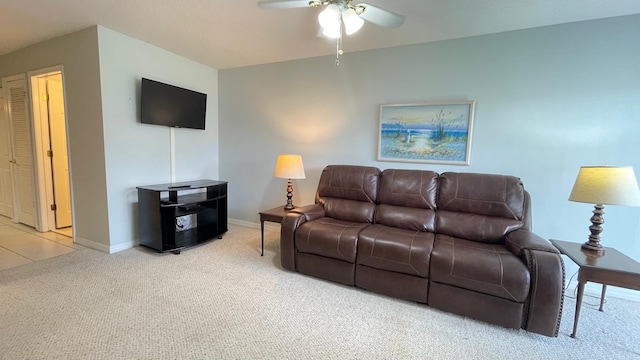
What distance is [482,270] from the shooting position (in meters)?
1.92

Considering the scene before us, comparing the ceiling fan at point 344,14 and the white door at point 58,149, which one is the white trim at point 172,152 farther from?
the ceiling fan at point 344,14

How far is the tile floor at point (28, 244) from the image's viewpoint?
289 cm

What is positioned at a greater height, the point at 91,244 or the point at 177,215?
the point at 177,215

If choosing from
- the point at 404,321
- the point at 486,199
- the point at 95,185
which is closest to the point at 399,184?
the point at 486,199

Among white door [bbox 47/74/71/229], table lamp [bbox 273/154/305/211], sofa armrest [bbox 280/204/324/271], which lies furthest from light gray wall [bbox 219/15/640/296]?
white door [bbox 47/74/71/229]

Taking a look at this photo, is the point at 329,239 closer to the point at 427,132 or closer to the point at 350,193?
the point at 350,193

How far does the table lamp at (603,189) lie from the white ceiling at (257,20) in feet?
4.48

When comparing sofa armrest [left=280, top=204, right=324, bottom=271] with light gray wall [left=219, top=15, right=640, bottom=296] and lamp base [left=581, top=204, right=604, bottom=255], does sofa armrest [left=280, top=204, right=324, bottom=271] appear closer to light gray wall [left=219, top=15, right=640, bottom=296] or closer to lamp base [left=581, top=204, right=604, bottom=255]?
light gray wall [left=219, top=15, right=640, bottom=296]

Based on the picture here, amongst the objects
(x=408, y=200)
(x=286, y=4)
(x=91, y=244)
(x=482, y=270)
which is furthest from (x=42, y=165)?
(x=482, y=270)

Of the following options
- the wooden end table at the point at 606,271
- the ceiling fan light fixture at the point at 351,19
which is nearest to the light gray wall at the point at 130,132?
the ceiling fan light fixture at the point at 351,19

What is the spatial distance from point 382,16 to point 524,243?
1.95 meters

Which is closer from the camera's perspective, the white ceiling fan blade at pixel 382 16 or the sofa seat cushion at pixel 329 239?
the white ceiling fan blade at pixel 382 16

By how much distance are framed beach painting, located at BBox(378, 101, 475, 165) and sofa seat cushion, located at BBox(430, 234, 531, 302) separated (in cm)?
113

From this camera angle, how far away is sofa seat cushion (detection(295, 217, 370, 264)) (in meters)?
2.39
